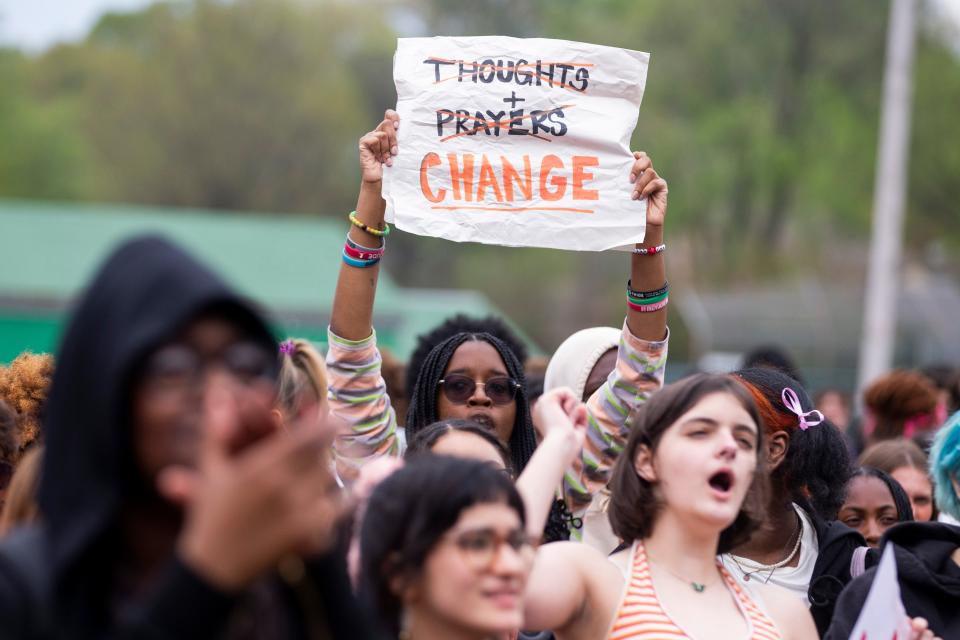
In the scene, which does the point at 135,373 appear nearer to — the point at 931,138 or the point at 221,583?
the point at 221,583

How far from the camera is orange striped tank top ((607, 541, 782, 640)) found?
3.36 metres

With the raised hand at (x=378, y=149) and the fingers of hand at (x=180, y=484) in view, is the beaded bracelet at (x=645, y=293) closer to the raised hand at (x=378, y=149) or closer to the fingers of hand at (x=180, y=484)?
the raised hand at (x=378, y=149)

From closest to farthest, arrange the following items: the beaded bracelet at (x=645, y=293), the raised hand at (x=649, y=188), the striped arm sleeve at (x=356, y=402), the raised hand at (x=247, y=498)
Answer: the raised hand at (x=247, y=498)
the striped arm sleeve at (x=356, y=402)
the beaded bracelet at (x=645, y=293)
the raised hand at (x=649, y=188)

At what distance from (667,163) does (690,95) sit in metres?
1.88

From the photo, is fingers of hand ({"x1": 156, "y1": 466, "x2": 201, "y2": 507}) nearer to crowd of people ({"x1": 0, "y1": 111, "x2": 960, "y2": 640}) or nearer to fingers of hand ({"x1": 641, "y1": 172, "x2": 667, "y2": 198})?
crowd of people ({"x1": 0, "y1": 111, "x2": 960, "y2": 640})

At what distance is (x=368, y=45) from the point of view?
53031 millimetres

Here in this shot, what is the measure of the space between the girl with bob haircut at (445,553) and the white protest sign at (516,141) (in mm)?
1708

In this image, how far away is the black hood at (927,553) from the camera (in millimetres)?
3965

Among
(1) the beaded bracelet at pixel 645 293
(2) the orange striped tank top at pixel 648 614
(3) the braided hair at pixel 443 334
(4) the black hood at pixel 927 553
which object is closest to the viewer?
(2) the orange striped tank top at pixel 648 614

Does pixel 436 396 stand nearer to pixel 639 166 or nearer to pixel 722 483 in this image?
pixel 639 166

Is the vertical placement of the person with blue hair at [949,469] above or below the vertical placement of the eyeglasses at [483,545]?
below

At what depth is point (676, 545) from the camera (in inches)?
141

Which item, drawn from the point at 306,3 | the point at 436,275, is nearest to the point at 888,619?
the point at 436,275

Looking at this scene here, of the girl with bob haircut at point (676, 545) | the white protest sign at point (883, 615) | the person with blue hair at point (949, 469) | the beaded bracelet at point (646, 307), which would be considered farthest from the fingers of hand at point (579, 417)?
the person with blue hair at point (949, 469)
